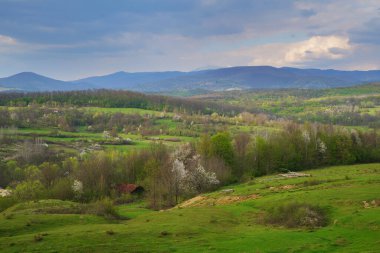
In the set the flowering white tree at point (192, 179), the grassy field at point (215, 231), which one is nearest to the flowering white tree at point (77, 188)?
the flowering white tree at point (192, 179)

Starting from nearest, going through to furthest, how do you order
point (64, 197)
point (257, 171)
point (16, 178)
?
point (64, 197), point (257, 171), point (16, 178)

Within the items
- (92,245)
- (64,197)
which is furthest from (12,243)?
(64,197)

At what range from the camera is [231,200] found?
209 feet

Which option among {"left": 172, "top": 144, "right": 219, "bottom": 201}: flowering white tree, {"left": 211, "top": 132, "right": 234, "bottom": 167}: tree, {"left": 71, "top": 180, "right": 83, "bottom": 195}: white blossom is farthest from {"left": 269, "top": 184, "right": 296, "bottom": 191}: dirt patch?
{"left": 71, "top": 180, "right": 83, "bottom": 195}: white blossom

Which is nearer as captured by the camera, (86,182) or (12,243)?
(12,243)

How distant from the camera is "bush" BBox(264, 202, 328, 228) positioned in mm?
41500

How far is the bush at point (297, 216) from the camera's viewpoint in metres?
41.5

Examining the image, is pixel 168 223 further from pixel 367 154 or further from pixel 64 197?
pixel 367 154

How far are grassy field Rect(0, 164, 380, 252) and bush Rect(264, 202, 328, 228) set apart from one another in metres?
1.12

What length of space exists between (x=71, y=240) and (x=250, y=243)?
53.1 feet

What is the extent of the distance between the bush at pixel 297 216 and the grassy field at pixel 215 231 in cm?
112

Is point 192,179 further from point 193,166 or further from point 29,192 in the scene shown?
point 29,192

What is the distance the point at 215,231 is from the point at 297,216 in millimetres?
10315

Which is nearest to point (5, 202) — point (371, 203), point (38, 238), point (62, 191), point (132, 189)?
point (62, 191)
